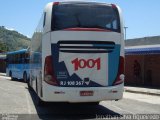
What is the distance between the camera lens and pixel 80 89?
12.9 m

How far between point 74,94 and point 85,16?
2.63 metres

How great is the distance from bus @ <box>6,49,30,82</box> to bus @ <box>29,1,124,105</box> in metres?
19.2

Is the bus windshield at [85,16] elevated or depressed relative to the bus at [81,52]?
elevated

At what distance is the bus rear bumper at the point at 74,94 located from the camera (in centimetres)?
1278

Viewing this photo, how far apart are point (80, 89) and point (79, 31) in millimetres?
1917

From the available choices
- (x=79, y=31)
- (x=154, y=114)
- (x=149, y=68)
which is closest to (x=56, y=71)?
(x=79, y=31)

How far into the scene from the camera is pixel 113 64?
13375mm

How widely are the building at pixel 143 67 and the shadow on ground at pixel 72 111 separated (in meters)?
12.7

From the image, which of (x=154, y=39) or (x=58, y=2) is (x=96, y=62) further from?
(x=154, y=39)

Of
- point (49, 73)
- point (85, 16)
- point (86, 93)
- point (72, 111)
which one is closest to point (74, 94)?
point (86, 93)

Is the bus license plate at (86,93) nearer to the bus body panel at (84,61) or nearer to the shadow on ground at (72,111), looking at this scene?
the bus body panel at (84,61)

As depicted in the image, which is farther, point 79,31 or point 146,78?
point 146,78

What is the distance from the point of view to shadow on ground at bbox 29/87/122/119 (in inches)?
526

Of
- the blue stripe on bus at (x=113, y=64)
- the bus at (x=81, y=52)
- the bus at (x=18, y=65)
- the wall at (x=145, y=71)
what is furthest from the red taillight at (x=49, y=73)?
the bus at (x=18, y=65)
